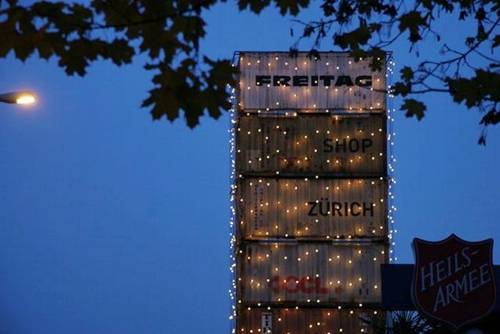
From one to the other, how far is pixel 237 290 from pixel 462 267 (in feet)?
41.1

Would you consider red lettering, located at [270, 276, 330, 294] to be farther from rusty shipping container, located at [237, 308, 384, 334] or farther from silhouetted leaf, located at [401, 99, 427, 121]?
silhouetted leaf, located at [401, 99, 427, 121]

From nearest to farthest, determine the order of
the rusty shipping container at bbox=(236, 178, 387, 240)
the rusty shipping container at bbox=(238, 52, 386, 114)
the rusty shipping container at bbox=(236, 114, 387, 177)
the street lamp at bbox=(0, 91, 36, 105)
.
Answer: the street lamp at bbox=(0, 91, 36, 105)
the rusty shipping container at bbox=(236, 178, 387, 240)
the rusty shipping container at bbox=(236, 114, 387, 177)
the rusty shipping container at bbox=(238, 52, 386, 114)

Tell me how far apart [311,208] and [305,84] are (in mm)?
3506

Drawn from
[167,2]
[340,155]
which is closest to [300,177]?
[340,155]

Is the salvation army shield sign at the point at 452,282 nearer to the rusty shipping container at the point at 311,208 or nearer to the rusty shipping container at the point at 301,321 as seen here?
the rusty shipping container at the point at 301,321

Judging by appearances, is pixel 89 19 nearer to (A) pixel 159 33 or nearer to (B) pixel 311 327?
(A) pixel 159 33

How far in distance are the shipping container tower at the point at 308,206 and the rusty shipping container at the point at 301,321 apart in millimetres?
27

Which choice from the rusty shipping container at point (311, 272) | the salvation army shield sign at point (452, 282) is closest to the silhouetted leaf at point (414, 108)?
the salvation army shield sign at point (452, 282)

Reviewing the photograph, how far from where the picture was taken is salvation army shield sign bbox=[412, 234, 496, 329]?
1518cm

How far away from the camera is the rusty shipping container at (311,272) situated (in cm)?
2753

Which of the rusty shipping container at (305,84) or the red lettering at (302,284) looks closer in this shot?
the red lettering at (302,284)

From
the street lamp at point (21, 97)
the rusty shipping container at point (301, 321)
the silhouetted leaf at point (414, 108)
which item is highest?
the street lamp at point (21, 97)

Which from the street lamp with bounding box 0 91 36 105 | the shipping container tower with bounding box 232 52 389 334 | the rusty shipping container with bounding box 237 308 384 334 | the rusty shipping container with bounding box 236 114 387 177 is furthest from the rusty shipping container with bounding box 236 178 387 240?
the street lamp with bounding box 0 91 36 105

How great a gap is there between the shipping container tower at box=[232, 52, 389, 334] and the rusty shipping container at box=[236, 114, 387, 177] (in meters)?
0.03
